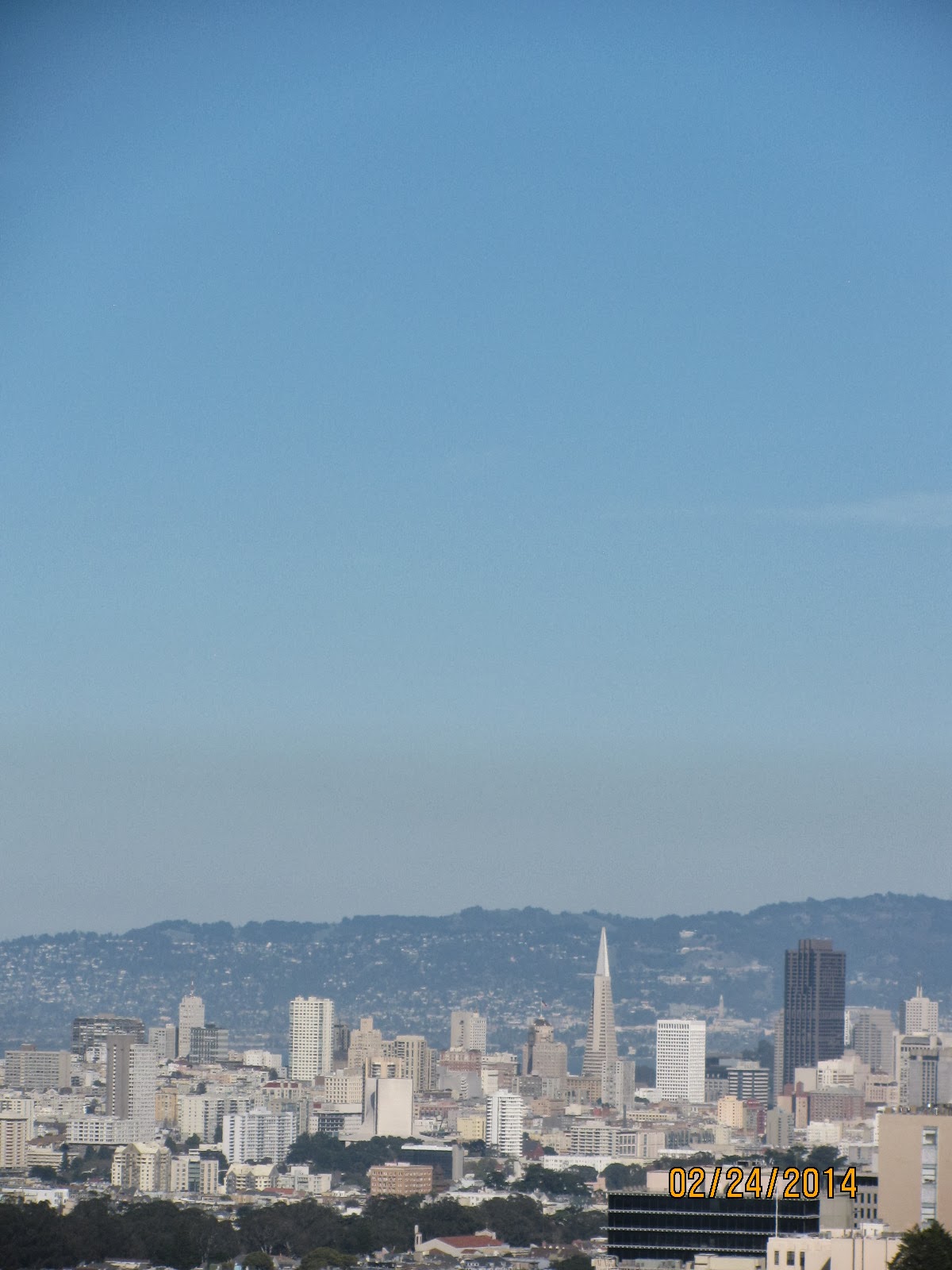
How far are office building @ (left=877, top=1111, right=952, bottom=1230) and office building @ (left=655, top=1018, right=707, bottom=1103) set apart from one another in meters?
43.0

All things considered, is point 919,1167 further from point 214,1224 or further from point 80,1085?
point 80,1085

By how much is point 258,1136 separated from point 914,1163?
29.0 m

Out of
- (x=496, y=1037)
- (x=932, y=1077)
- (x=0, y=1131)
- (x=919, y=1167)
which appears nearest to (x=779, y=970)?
(x=496, y=1037)

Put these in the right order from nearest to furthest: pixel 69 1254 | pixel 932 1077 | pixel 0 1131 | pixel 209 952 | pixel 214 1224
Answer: pixel 69 1254, pixel 214 1224, pixel 0 1131, pixel 932 1077, pixel 209 952

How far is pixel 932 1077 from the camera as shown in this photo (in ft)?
147

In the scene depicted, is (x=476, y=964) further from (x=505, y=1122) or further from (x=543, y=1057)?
(x=505, y=1122)

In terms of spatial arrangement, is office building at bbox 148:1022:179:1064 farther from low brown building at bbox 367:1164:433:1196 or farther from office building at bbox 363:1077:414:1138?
low brown building at bbox 367:1164:433:1196

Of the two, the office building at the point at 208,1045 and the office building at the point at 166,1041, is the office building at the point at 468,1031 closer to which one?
the office building at the point at 208,1045

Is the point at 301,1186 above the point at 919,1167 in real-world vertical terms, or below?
below

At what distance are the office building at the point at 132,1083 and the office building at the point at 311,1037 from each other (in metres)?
8.44

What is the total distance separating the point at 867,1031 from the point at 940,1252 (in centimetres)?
5131

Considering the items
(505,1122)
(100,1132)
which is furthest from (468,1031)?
(100,1132)

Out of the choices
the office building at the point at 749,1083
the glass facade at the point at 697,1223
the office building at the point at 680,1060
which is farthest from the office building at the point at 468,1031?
the glass facade at the point at 697,1223
